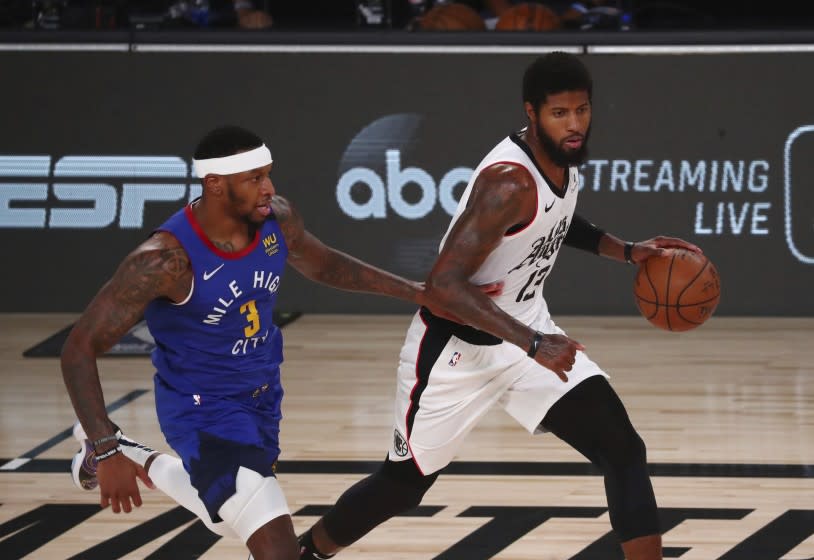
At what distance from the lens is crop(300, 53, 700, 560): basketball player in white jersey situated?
4.33 meters

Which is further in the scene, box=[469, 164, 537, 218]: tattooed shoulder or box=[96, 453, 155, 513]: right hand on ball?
box=[469, 164, 537, 218]: tattooed shoulder

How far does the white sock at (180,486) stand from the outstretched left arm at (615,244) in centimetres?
166

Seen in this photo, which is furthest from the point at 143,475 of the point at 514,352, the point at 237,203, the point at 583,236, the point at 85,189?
the point at 85,189

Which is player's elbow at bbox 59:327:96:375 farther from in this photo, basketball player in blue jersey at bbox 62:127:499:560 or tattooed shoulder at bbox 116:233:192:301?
tattooed shoulder at bbox 116:233:192:301

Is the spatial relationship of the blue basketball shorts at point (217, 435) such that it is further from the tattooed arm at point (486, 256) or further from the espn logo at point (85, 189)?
the espn logo at point (85, 189)

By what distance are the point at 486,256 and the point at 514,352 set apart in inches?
16.2

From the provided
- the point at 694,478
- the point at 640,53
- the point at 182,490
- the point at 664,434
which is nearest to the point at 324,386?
the point at 664,434

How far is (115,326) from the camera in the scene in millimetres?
3959

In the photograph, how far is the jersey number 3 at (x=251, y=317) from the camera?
4146mm

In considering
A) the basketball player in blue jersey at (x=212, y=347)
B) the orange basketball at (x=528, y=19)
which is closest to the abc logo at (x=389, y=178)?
the orange basketball at (x=528, y=19)

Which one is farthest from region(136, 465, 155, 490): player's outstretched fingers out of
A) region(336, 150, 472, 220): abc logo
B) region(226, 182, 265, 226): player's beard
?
region(336, 150, 472, 220): abc logo

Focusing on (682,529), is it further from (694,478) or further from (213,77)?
(213,77)

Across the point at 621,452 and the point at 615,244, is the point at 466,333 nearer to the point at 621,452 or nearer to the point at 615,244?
the point at 621,452

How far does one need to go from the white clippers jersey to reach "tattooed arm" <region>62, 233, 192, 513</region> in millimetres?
906
